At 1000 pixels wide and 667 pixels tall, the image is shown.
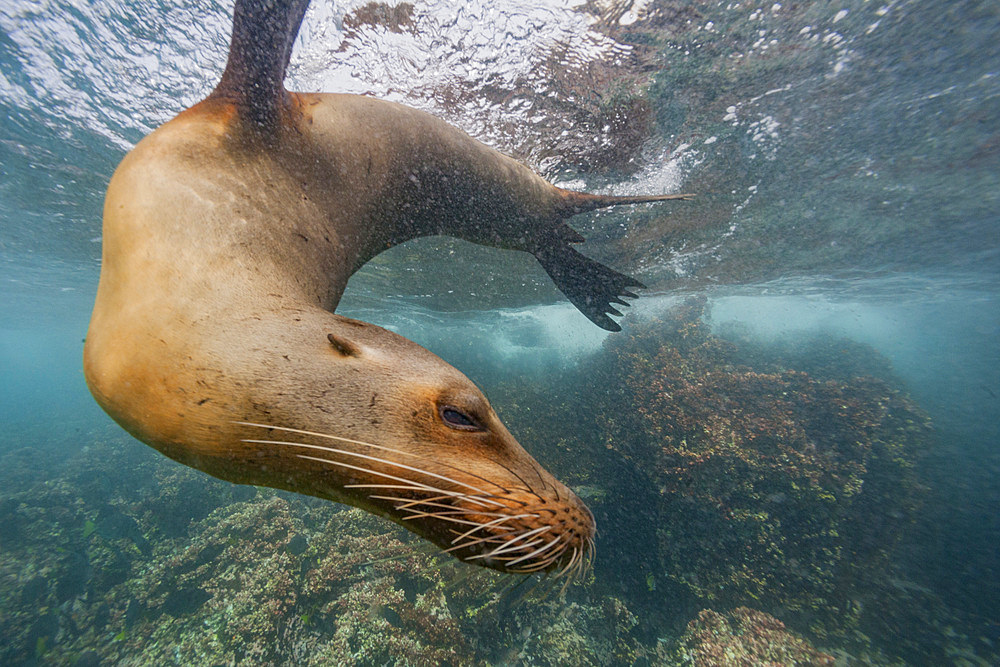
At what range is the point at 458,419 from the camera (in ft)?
3.82

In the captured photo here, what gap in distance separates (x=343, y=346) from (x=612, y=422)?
10.4 m

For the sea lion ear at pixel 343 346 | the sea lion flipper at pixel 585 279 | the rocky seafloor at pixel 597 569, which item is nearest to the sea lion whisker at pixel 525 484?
the sea lion ear at pixel 343 346

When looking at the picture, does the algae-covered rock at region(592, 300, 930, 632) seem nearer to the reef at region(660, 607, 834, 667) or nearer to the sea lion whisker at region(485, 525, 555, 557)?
the reef at region(660, 607, 834, 667)

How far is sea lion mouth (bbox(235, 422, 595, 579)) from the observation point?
993 millimetres

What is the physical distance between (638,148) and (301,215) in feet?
21.5

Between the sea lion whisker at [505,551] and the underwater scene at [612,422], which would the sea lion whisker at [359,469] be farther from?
the sea lion whisker at [505,551]

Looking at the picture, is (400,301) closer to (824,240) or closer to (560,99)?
(560,99)

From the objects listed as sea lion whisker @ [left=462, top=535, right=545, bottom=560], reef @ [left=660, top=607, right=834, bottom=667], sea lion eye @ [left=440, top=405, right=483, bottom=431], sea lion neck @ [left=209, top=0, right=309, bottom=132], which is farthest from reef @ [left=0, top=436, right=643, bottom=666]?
sea lion neck @ [left=209, top=0, right=309, bottom=132]

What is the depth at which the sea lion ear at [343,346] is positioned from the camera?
3.74 ft

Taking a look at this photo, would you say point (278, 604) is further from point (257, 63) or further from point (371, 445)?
point (257, 63)

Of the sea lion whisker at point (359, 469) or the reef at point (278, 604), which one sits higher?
the sea lion whisker at point (359, 469)

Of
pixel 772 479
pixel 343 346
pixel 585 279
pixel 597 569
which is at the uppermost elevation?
pixel 585 279

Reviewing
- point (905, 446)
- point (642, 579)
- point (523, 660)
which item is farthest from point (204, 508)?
point (905, 446)

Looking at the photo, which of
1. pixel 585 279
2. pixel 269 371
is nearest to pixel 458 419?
pixel 269 371
